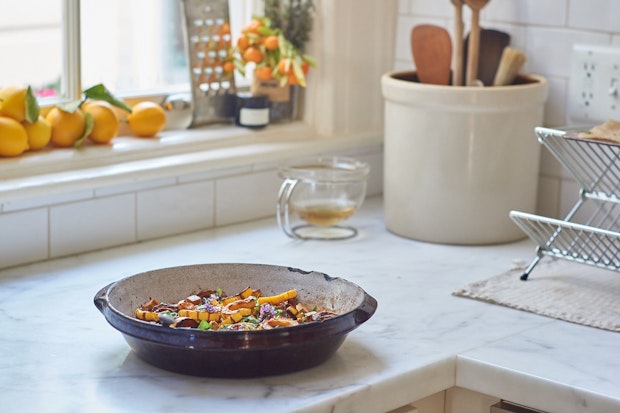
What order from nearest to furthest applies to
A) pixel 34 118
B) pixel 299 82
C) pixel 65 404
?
pixel 65 404, pixel 34 118, pixel 299 82

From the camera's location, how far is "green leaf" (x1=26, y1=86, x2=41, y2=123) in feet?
5.48

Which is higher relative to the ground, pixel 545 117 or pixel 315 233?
pixel 545 117

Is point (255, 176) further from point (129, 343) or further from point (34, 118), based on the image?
point (129, 343)

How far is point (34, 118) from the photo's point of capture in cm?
169

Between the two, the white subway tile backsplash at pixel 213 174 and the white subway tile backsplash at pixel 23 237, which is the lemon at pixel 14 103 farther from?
the white subway tile backsplash at pixel 213 174

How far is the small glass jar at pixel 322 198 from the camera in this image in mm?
1805

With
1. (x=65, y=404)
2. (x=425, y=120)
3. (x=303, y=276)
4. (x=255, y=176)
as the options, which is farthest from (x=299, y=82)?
(x=65, y=404)

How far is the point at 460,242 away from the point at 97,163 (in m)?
0.60

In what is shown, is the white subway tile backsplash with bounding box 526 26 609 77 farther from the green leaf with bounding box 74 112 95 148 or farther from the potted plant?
the green leaf with bounding box 74 112 95 148

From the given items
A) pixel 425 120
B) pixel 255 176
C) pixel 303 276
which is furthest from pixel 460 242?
pixel 303 276

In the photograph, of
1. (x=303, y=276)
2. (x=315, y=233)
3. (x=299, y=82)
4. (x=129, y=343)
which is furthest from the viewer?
(x=299, y=82)

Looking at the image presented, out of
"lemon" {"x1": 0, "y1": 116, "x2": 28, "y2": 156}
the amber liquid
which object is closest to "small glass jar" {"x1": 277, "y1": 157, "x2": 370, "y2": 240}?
the amber liquid

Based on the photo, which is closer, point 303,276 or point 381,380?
point 381,380

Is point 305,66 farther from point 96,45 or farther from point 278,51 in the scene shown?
point 96,45
